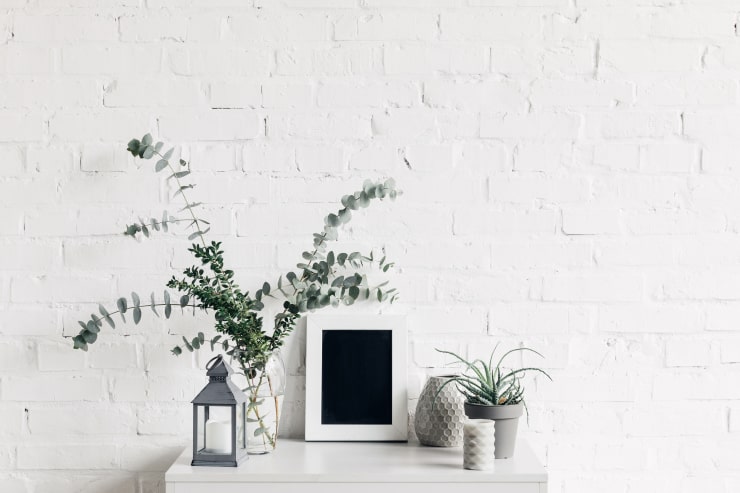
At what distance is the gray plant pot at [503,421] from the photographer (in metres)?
1.61

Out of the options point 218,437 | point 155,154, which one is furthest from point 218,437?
point 155,154

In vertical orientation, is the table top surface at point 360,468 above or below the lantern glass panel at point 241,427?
below

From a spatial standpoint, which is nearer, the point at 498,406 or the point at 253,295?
the point at 498,406

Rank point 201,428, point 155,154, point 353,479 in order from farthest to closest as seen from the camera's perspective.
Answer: point 155,154
point 201,428
point 353,479

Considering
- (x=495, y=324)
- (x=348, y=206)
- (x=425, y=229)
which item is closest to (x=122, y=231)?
(x=348, y=206)

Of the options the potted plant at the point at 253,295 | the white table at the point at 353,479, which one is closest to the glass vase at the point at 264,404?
the potted plant at the point at 253,295

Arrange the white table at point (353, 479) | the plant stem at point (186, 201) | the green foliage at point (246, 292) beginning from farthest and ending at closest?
the plant stem at point (186, 201) < the green foliage at point (246, 292) < the white table at point (353, 479)

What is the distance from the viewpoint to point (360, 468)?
5.17 ft

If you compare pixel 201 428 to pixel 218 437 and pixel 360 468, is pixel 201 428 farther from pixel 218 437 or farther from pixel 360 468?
pixel 360 468

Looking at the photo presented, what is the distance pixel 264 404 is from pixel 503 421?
52cm

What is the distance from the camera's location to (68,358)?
6.10ft

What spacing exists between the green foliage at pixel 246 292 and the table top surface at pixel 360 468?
0.22 metres

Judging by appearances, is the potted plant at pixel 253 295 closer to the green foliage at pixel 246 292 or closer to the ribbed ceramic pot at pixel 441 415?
the green foliage at pixel 246 292

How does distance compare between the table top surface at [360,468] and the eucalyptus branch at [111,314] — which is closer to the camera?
the table top surface at [360,468]
